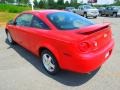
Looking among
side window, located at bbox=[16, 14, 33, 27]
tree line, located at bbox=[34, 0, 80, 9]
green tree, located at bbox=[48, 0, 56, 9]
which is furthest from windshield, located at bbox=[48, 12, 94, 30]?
green tree, located at bbox=[48, 0, 56, 9]

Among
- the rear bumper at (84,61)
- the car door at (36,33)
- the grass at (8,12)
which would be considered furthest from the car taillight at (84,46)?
the grass at (8,12)

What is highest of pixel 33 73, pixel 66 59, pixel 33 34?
pixel 33 34

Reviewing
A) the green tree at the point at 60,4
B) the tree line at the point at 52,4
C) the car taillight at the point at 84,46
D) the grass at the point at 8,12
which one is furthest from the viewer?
the tree line at the point at 52,4

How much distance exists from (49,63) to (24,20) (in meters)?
1.99

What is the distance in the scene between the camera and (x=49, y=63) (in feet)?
17.5

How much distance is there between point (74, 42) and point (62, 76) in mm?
1190

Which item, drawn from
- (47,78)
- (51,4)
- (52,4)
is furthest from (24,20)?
(51,4)

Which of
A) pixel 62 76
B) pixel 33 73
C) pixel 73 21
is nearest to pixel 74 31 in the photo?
pixel 73 21

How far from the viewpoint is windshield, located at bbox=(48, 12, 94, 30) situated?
17.0 feet

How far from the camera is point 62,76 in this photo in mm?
5254

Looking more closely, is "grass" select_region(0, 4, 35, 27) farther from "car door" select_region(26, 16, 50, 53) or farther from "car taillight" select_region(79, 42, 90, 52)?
"car taillight" select_region(79, 42, 90, 52)

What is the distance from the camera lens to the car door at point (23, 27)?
6242 mm

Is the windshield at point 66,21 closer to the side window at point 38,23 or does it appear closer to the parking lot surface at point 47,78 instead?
the side window at point 38,23

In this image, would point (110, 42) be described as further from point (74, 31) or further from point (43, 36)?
point (43, 36)
